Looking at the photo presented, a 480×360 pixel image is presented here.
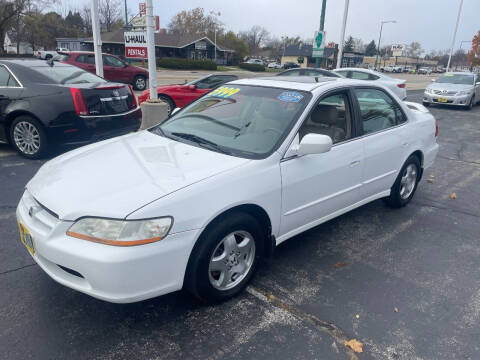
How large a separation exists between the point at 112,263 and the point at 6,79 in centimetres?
542

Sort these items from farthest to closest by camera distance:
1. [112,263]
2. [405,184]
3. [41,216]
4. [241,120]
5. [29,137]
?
[29,137] < [405,184] < [241,120] < [41,216] < [112,263]

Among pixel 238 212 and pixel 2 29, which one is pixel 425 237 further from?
pixel 2 29

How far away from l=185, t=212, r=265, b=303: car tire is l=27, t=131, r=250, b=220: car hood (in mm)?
381

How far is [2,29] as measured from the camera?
153ft

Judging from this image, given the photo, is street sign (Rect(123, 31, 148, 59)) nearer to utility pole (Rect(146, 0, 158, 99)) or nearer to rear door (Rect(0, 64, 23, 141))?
utility pole (Rect(146, 0, 158, 99))

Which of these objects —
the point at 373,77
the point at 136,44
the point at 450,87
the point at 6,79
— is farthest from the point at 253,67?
the point at 6,79

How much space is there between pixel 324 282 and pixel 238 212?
1.07 meters

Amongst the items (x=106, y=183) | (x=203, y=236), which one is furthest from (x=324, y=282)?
(x=106, y=183)

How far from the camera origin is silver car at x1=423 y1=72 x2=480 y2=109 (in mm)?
15016

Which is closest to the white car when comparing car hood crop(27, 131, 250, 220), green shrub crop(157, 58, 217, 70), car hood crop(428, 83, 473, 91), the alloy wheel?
car hood crop(428, 83, 473, 91)

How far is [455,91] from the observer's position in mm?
15000

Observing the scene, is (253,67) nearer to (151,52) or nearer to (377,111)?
(151,52)

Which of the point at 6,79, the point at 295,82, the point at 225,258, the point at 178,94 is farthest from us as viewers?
the point at 178,94

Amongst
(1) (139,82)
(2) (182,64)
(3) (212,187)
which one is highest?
(3) (212,187)
